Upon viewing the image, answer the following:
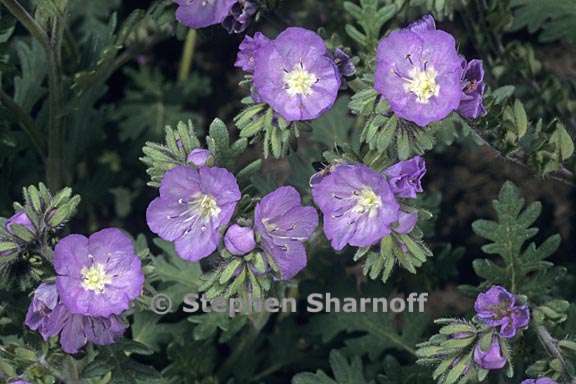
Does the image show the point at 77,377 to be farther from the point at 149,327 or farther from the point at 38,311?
the point at 149,327

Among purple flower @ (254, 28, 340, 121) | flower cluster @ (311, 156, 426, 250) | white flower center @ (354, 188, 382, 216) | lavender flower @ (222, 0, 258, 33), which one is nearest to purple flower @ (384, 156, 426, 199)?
flower cluster @ (311, 156, 426, 250)

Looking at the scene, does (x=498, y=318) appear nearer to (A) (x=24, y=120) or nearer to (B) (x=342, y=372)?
(B) (x=342, y=372)

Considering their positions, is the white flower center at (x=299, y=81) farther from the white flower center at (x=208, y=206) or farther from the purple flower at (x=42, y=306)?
the purple flower at (x=42, y=306)

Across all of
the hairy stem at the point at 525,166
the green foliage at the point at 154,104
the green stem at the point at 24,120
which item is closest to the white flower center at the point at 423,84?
the hairy stem at the point at 525,166

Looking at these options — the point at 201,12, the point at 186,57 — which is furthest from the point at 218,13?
the point at 186,57

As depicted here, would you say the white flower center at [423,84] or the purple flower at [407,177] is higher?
the white flower center at [423,84]
